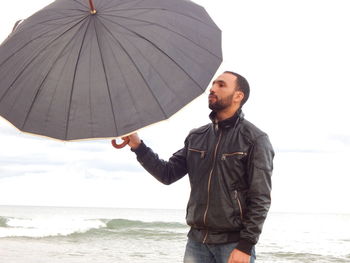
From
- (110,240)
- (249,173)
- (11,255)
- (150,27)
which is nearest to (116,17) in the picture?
(150,27)

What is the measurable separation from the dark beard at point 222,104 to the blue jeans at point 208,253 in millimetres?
799

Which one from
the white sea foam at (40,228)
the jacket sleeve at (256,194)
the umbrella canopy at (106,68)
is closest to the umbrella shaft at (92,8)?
the umbrella canopy at (106,68)

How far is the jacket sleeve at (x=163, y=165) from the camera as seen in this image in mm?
Answer: 3072

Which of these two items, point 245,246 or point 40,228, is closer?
point 245,246

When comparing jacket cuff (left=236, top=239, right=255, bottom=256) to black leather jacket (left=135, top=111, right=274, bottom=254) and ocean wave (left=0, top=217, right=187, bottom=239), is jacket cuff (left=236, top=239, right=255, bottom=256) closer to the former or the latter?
Answer: black leather jacket (left=135, top=111, right=274, bottom=254)

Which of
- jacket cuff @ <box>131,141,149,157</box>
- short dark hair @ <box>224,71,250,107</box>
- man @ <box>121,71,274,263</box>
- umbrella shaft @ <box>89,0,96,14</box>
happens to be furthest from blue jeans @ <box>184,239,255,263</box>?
umbrella shaft @ <box>89,0,96,14</box>

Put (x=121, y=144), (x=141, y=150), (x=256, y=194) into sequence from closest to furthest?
1. (x=256, y=194)
2. (x=121, y=144)
3. (x=141, y=150)

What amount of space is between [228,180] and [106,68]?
932mm

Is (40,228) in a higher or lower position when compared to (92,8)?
lower

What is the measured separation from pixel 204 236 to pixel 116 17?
1.36 meters

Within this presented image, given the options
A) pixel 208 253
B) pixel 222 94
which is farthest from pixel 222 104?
pixel 208 253

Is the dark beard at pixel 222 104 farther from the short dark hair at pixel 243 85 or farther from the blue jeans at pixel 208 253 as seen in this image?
the blue jeans at pixel 208 253

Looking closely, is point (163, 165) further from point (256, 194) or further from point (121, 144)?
point (256, 194)

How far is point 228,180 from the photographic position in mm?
2742
